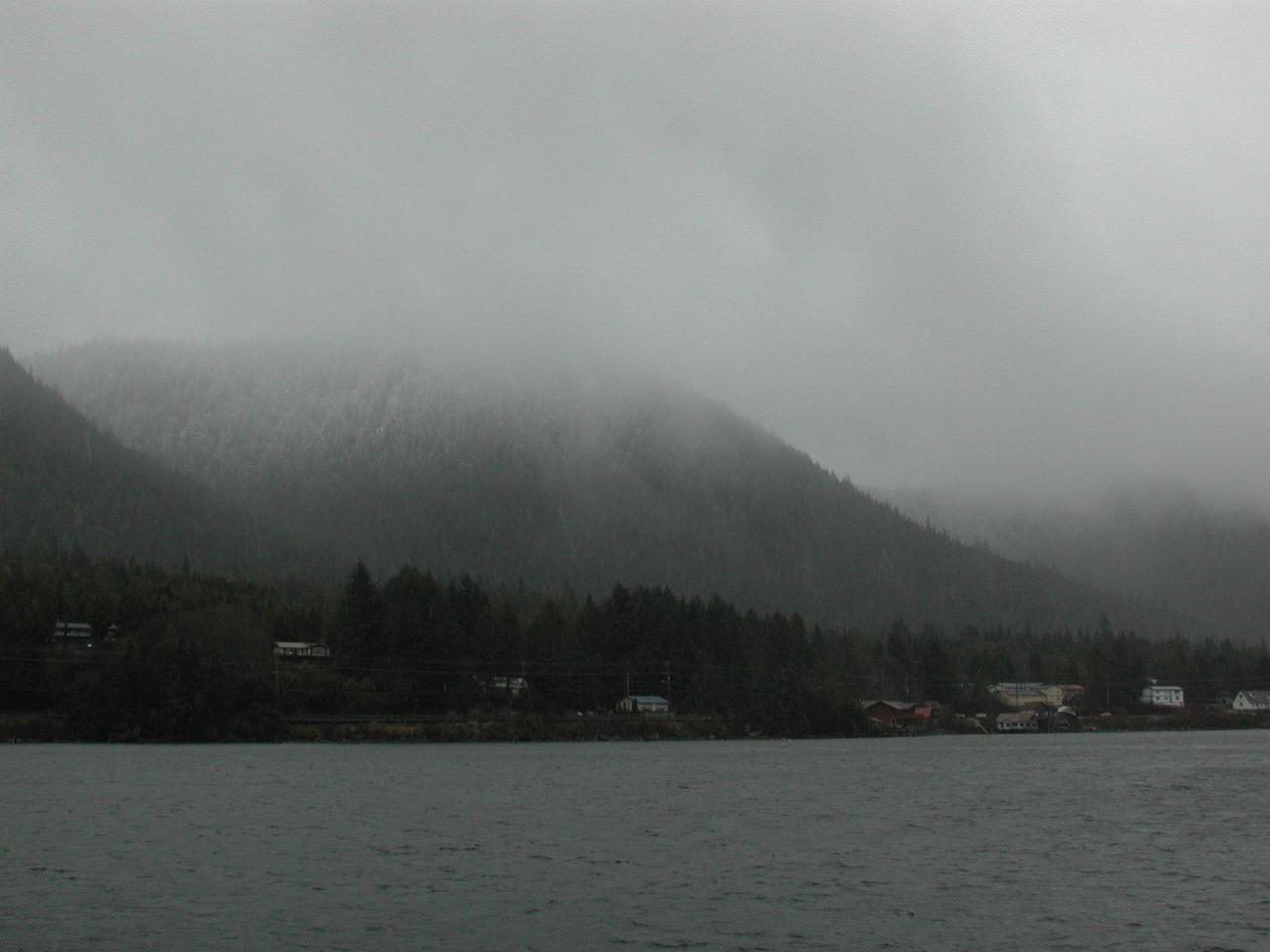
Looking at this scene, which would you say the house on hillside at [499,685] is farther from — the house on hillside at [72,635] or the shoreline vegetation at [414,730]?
the house on hillside at [72,635]

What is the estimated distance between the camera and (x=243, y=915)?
139ft

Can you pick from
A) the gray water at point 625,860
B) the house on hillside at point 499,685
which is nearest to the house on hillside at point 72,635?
the house on hillside at point 499,685

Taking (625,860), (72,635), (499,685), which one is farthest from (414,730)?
(625,860)

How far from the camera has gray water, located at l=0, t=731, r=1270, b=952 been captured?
1597 inches

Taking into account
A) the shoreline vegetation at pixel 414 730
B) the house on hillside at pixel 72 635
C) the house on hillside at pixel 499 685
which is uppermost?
the house on hillside at pixel 72 635

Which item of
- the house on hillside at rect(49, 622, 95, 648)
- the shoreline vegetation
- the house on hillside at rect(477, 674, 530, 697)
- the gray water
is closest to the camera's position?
the gray water

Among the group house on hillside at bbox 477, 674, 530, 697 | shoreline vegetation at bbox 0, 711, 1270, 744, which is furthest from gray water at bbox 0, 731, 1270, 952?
house on hillside at bbox 477, 674, 530, 697

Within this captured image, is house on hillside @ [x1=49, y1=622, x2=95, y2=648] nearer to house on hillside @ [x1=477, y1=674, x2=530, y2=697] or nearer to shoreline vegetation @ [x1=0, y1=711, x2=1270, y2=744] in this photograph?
shoreline vegetation @ [x1=0, y1=711, x2=1270, y2=744]

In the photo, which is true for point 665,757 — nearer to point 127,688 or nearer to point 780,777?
point 780,777

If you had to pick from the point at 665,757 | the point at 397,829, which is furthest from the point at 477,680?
the point at 397,829

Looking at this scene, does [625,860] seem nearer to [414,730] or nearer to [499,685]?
[414,730]

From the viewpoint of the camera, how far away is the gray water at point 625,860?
4056 cm

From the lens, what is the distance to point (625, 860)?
187 ft

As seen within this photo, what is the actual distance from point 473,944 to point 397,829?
30.7m
